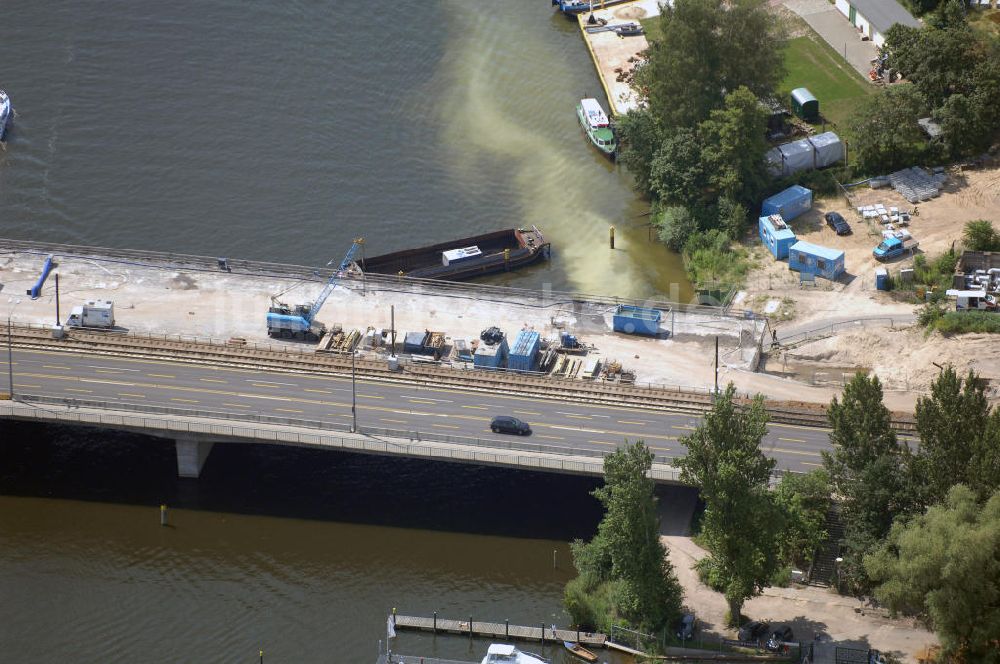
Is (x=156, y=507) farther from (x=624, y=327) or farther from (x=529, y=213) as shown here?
(x=529, y=213)

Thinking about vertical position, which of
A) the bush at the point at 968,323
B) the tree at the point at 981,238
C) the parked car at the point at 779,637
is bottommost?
the parked car at the point at 779,637

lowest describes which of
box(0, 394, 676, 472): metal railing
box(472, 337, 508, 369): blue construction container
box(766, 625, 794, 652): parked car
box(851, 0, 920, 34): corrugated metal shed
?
box(766, 625, 794, 652): parked car

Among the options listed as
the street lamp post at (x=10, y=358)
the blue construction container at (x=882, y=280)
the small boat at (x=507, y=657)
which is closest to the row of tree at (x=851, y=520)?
the small boat at (x=507, y=657)

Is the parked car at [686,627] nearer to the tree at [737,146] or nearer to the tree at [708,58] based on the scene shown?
the tree at [737,146]

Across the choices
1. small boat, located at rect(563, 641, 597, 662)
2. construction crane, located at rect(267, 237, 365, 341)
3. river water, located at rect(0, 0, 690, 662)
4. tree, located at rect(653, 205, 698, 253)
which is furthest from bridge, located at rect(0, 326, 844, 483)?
tree, located at rect(653, 205, 698, 253)

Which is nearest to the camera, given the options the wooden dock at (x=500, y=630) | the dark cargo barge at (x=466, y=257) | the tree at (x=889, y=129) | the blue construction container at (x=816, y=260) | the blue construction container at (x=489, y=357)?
the wooden dock at (x=500, y=630)

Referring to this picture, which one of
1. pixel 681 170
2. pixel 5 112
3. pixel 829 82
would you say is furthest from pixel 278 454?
pixel 829 82

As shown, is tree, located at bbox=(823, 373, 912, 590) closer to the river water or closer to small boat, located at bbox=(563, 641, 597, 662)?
small boat, located at bbox=(563, 641, 597, 662)

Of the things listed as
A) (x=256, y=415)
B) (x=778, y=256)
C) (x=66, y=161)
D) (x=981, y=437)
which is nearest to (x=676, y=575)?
(x=981, y=437)
